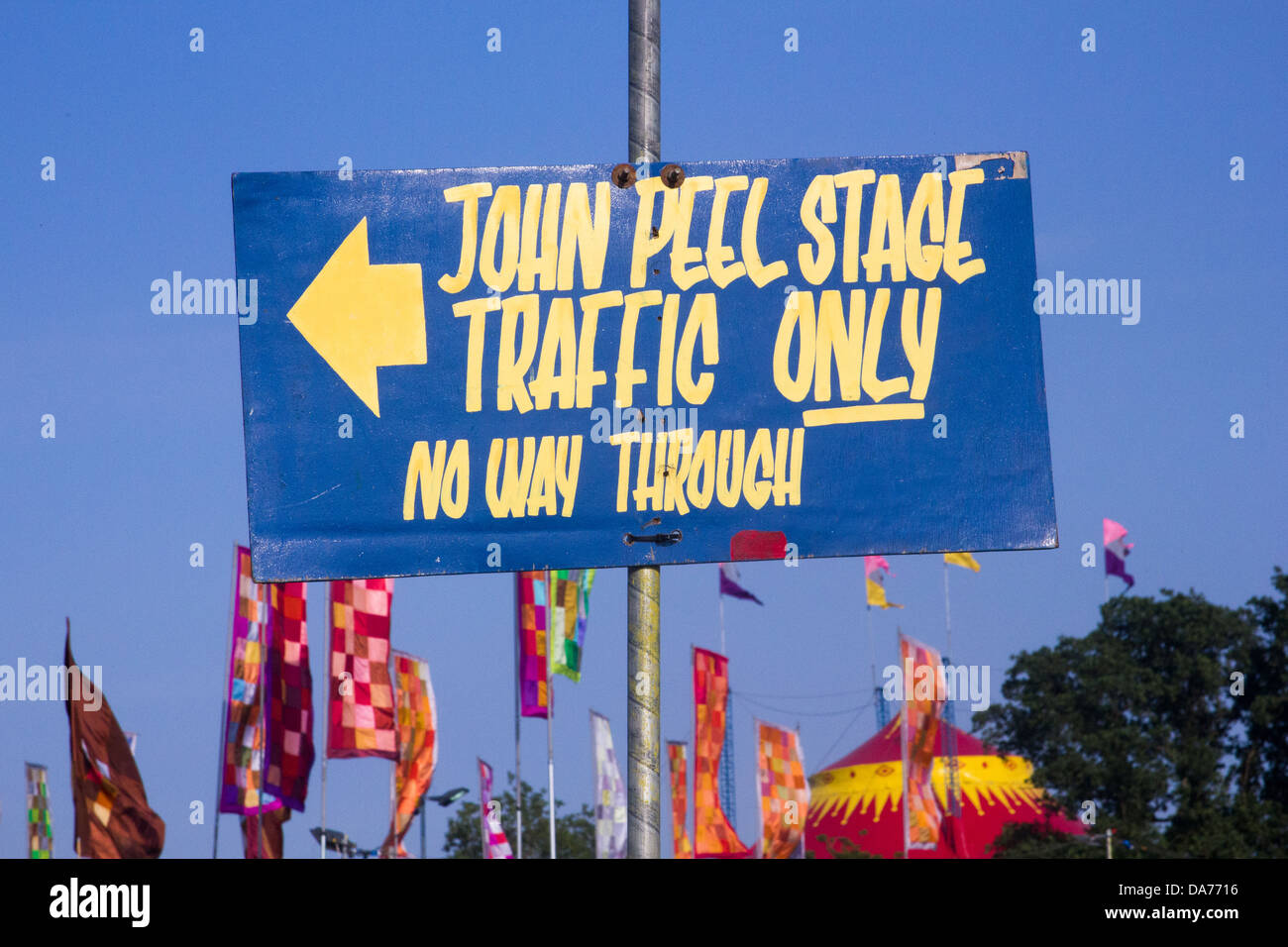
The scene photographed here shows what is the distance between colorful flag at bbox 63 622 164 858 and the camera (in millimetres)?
21953

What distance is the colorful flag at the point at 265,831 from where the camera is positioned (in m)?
25.8

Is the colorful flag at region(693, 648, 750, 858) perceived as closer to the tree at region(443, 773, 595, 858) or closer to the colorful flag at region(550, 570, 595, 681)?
the colorful flag at region(550, 570, 595, 681)

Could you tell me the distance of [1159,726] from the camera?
62375 millimetres

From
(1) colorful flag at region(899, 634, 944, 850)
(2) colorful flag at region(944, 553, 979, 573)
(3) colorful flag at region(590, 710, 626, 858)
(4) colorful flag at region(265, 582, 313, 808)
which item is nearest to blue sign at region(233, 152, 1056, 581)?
(4) colorful flag at region(265, 582, 313, 808)

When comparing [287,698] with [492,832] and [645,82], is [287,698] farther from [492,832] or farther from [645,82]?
[645,82]

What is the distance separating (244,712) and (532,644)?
263 inches

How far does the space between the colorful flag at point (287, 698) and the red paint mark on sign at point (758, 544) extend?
21.3 m

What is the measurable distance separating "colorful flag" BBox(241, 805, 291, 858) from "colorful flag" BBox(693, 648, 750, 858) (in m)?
10.3

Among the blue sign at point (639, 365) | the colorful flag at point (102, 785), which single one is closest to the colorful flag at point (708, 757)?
the colorful flag at point (102, 785)

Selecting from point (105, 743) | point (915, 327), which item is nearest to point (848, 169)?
point (915, 327)

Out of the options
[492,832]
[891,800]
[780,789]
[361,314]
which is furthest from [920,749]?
[361,314]

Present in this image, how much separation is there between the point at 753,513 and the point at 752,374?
20.0 inches
